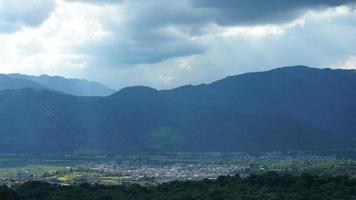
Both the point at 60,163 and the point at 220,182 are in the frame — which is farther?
the point at 60,163

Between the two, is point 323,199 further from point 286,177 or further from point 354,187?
point 286,177

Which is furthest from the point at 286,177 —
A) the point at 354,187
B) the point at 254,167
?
the point at 254,167

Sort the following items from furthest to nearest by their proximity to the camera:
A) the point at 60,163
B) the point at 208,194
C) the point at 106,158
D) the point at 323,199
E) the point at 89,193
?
the point at 106,158 → the point at 60,163 → the point at 89,193 → the point at 208,194 → the point at 323,199

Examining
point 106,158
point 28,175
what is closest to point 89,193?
point 28,175

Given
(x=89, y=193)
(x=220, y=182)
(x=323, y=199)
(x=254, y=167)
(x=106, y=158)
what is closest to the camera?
(x=323, y=199)

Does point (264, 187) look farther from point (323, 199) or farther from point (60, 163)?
point (60, 163)

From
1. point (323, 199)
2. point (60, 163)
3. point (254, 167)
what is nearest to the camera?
point (323, 199)
